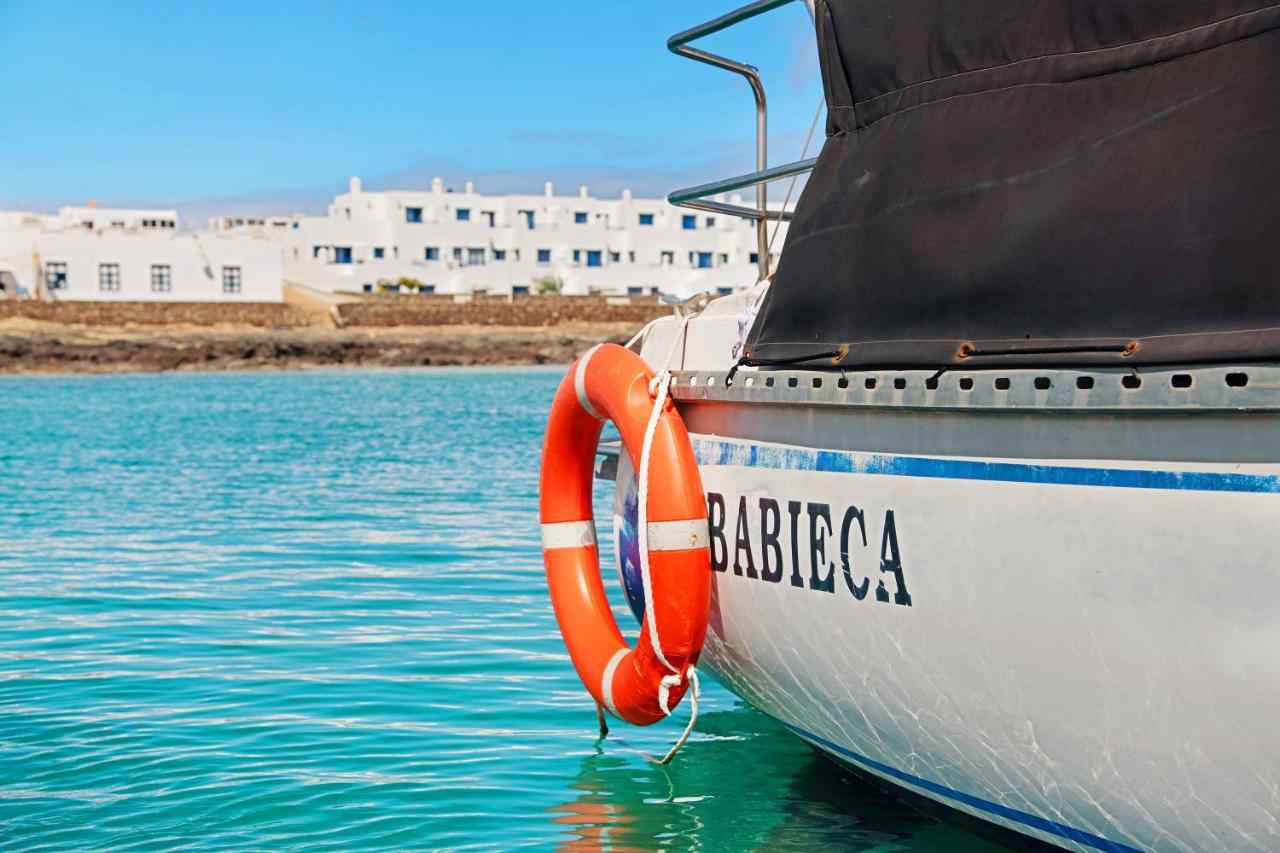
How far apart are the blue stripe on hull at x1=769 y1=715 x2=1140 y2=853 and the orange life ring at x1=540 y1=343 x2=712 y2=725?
51 centimetres

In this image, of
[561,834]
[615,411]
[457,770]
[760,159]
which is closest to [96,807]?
[457,770]

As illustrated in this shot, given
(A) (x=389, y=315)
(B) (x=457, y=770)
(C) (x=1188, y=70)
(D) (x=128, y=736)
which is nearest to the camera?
(C) (x=1188, y=70)

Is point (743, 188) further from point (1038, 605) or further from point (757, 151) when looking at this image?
point (1038, 605)

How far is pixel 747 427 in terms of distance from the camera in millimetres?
3754

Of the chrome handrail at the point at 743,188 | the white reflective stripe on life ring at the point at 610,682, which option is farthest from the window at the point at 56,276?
the white reflective stripe on life ring at the point at 610,682

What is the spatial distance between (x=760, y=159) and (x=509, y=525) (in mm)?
7387

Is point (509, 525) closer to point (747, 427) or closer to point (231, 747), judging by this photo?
point (231, 747)

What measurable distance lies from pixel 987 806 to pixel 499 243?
70202 millimetres

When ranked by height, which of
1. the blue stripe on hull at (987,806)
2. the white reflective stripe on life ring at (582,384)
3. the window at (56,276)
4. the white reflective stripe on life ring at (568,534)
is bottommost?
the blue stripe on hull at (987,806)

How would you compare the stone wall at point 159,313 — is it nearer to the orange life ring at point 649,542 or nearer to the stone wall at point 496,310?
the stone wall at point 496,310

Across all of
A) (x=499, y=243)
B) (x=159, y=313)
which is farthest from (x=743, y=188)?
(x=499, y=243)

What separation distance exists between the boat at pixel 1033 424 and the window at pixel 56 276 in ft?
188

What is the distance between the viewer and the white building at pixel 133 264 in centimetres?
5603

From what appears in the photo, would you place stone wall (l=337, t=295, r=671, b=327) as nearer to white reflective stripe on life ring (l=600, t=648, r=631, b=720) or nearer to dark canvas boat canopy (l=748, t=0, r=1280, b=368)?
white reflective stripe on life ring (l=600, t=648, r=631, b=720)
